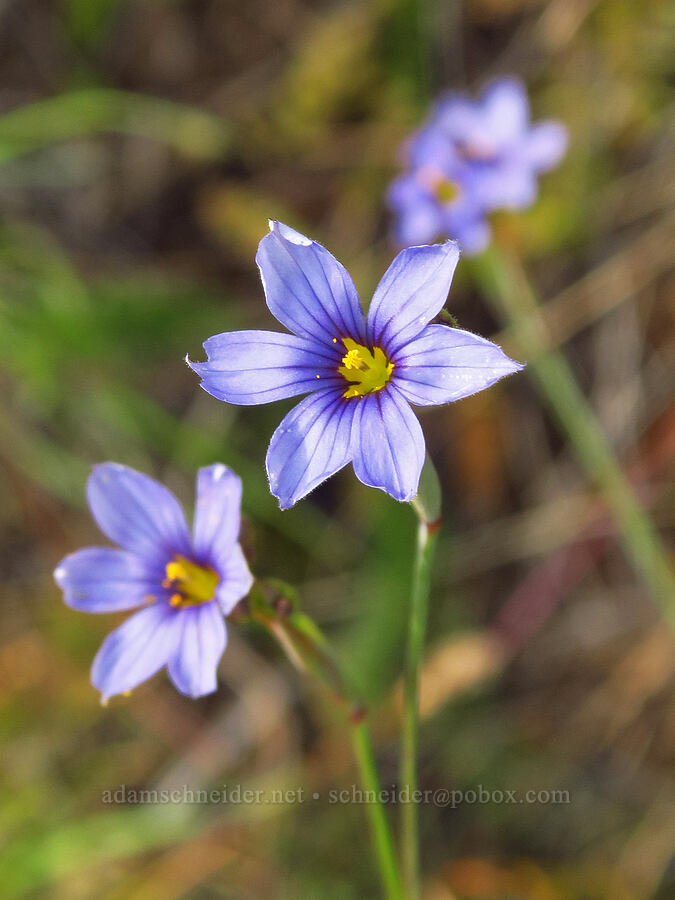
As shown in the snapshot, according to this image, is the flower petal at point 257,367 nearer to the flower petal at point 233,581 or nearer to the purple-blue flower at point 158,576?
the purple-blue flower at point 158,576

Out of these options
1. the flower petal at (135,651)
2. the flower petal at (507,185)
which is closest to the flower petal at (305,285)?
the flower petal at (135,651)

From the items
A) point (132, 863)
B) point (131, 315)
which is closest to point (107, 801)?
point (132, 863)

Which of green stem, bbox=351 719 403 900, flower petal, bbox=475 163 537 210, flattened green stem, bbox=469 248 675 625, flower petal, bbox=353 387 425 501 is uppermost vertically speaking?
flower petal, bbox=475 163 537 210

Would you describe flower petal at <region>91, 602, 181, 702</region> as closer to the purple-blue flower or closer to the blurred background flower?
the purple-blue flower

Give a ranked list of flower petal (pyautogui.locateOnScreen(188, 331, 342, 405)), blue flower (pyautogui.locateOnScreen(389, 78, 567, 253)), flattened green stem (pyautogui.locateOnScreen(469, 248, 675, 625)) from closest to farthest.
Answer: flower petal (pyautogui.locateOnScreen(188, 331, 342, 405))
flattened green stem (pyautogui.locateOnScreen(469, 248, 675, 625))
blue flower (pyautogui.locateOnScreen(389, 78, 567, 253))

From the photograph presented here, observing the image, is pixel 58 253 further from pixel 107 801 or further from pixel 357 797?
pixel 357 797

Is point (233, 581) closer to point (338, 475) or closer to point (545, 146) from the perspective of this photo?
point (338, 475)

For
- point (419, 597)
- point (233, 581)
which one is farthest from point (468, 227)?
point (233, 581)

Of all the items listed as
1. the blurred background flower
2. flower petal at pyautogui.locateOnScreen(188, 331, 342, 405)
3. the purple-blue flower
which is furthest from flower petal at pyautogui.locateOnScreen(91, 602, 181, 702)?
the blurred background flower
